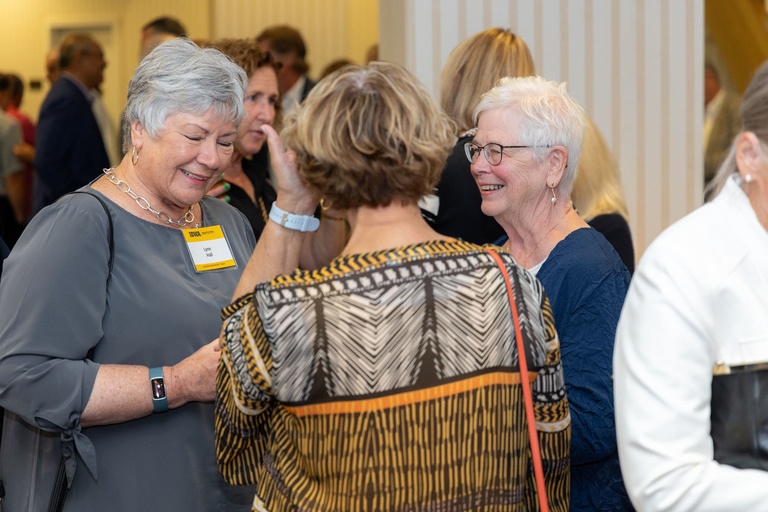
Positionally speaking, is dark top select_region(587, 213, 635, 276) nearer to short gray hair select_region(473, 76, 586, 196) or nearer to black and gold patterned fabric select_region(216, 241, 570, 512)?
short gray hair select_region(473, 76, 586, 196)

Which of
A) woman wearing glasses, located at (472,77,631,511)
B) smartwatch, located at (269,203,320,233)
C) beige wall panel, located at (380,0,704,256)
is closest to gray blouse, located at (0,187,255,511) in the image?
smartwatch, located at (269,203,320,233)

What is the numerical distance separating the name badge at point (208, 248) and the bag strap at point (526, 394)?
896 millimetres

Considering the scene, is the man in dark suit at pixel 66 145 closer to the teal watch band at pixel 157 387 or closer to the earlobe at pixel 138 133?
the earlobe at pixel 138 133

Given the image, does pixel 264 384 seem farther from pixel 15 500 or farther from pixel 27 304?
pixel 15 500

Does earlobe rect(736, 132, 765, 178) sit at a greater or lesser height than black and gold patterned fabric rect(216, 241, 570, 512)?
greater

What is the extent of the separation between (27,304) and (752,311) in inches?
56.9

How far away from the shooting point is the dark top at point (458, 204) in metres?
2.66

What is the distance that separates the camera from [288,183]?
5.31 ft

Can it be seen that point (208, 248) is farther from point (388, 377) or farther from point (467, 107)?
point (467, 107)

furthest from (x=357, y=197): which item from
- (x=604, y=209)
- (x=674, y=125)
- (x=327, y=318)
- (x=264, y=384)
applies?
(x=674, y=125)

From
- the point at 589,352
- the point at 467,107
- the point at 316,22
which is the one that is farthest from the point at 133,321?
the point at 316,22

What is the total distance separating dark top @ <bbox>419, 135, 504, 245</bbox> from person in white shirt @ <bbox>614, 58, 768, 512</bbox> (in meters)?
1.37

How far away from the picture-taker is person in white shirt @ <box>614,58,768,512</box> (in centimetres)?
126

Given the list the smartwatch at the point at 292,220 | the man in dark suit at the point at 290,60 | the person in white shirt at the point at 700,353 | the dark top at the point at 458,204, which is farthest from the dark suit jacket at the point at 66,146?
the person in white shirt at the point at 700,353
